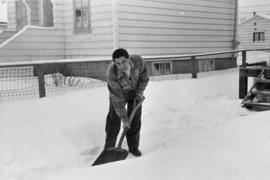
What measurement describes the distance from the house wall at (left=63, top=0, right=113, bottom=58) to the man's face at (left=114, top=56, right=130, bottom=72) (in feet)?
17.7

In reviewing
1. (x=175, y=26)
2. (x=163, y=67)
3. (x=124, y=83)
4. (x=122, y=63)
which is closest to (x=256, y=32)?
(x=175, y=26)

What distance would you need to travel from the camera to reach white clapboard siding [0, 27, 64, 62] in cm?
1044

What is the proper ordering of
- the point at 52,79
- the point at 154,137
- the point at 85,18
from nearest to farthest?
the point at 154,137 < the point at 52,79 < the point at 85,18

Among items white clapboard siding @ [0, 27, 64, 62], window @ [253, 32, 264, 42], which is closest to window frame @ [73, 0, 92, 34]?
white clapboard siding @ [0, 27, 64, 62]

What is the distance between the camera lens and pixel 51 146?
5121 millimetres

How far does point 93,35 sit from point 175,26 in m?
2.51

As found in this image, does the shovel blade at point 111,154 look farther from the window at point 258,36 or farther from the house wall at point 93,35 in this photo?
the window at point 258,36

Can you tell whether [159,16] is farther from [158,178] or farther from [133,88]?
[158,178]

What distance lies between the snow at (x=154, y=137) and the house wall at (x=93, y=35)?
212 cm

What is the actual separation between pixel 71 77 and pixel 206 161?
226 inches

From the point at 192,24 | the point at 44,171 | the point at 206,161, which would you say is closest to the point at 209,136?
the point at 206,161

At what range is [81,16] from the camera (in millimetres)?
10570

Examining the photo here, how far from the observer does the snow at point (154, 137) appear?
10.3 feet

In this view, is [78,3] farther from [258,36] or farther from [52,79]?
[258,36]
